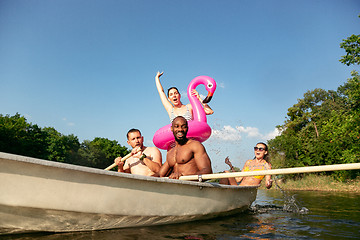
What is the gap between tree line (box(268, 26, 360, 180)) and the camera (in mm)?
18141

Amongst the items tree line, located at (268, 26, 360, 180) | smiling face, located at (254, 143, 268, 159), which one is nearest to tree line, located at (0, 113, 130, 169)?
tree line, located at (268, 26, 360, 180)

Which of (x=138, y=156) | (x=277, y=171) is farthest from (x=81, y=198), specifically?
(x=277, y=171)

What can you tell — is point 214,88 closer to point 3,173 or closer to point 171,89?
point 171,89

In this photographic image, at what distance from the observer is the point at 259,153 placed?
6.40 m

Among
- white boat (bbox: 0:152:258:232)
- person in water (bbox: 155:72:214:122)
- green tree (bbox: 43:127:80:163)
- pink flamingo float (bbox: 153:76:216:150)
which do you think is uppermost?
green tree (bbox: 43:127:80:163)

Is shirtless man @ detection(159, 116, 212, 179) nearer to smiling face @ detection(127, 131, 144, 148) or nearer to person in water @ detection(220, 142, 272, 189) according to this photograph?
smiling face @ detection(127, 131, 144, 148)

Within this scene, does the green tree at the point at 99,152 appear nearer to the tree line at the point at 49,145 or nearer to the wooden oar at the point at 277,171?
the tree line at the point at 49,145

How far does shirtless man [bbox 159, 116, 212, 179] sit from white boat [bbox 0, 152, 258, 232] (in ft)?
1.51

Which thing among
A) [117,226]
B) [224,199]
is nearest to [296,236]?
[224,199]

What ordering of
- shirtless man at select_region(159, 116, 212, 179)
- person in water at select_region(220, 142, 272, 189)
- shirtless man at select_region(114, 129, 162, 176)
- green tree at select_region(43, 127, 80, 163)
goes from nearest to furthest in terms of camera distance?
shirtless man at select_region(159, 116, 212, 179), shirtless man at select_region(114, 129, 162, 176), person in water at select_region(220, 142, 272, 189), green tree at select_region(43, 127, 80, 163)

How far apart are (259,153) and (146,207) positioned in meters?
3.67

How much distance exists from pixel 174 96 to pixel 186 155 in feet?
7.31

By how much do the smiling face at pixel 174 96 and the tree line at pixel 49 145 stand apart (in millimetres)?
30663

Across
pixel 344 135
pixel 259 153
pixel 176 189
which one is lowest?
pixel 176 189
